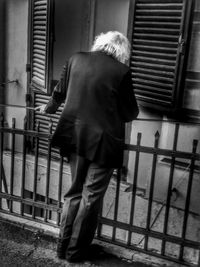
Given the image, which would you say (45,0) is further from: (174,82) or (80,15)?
(174,82)

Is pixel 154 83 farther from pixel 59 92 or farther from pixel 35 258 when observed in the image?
pixel 35 258

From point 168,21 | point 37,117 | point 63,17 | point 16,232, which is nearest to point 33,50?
point 63,17

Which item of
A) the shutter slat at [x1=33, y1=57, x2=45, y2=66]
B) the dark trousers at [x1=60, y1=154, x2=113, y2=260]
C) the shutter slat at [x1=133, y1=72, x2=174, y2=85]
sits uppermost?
the shutter slat at [x1=33, y1=57, x2=45, y2=66]

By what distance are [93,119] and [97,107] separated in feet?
0.30

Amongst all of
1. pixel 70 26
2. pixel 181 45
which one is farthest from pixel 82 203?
pixel 70 26

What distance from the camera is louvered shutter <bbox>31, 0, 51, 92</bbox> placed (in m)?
5.41

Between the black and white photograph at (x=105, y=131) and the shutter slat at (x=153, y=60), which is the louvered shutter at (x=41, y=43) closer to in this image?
the black and white photograph at (x=105, y=131)

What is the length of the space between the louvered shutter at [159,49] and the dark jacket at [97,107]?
1529 mm

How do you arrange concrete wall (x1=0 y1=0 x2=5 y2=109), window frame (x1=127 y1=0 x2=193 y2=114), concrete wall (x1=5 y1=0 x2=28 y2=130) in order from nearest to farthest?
window frame (x1=127 y1=0 x2=193 y2=114) < concrete wall (x1=5 y1=0 x2=28 y2=130) < concrete wall (x1=0 y1=0 x2=5 y2=109)

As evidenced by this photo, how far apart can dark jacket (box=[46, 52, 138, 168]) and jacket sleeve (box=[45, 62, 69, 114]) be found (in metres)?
0.06

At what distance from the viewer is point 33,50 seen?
19.4ft

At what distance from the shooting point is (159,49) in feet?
14.6

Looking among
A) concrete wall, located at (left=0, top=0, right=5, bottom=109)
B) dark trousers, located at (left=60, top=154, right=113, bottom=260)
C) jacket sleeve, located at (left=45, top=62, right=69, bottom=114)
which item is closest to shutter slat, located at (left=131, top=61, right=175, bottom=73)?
jacket sleeve, located at (left=45, top=62, right=69, bottom=114)

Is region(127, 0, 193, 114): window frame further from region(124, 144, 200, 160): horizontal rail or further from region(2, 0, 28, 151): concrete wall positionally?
region(2, 0, 28, 151): concrete wall
